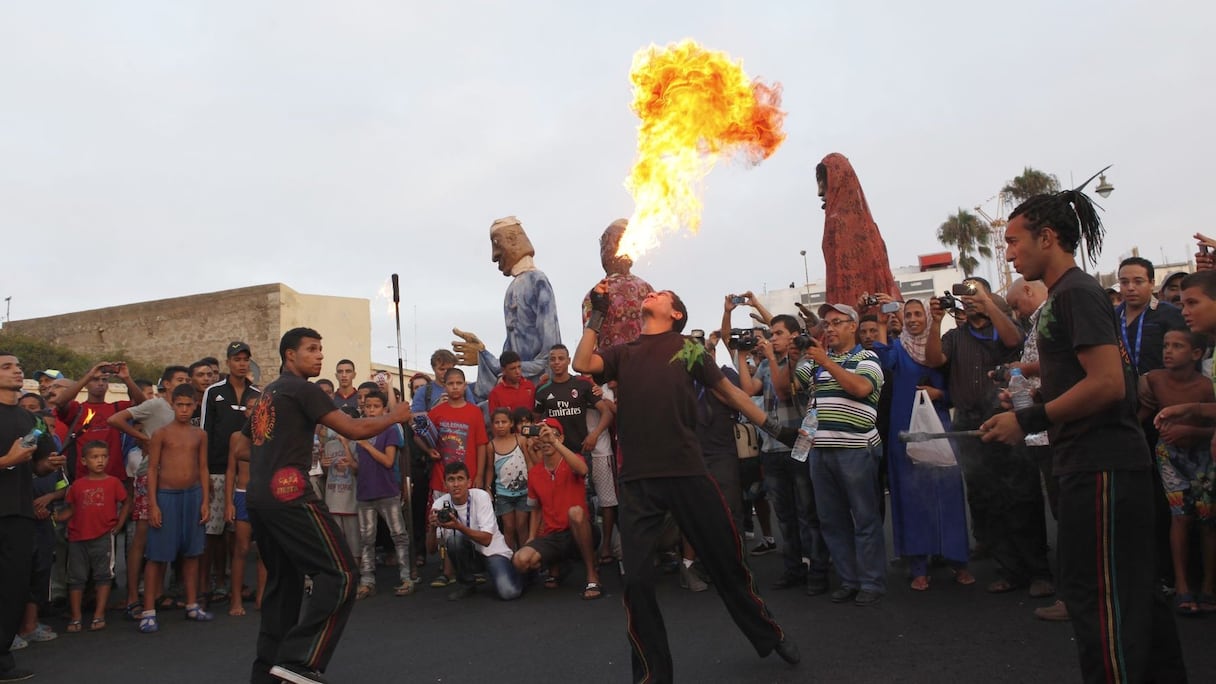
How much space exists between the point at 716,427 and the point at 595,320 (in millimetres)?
2317

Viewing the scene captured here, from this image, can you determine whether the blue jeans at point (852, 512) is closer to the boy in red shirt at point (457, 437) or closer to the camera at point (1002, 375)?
the camera at point (1002, 375)

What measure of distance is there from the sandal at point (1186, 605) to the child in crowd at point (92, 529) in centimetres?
754

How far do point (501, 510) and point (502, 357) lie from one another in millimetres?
1432

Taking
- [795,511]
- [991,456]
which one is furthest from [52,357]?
[991,456]

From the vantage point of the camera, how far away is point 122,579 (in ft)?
29.2

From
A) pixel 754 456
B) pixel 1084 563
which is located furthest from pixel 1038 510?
pixel 1084 563

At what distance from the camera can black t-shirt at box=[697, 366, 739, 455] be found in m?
6.69

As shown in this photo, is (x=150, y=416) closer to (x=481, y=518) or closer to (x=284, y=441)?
(x=481, y=518)

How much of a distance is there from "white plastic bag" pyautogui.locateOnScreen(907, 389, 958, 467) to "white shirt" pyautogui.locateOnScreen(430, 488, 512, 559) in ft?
11.0

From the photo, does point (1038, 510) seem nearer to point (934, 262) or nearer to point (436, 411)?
point (436, 411)

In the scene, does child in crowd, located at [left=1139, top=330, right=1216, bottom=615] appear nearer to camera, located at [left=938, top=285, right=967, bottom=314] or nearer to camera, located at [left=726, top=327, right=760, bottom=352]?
camera, located at [left=938, top=285, right=967, bottom=314]

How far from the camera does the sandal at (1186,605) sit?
4668 millimetres

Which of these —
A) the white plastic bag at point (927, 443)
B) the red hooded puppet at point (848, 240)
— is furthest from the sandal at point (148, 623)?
the red hooded puppet at point (848, 240)

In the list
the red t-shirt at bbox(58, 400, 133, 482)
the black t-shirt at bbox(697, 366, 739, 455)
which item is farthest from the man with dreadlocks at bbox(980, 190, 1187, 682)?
the red t-shirt at bbox(58, 400, 133, 482)
